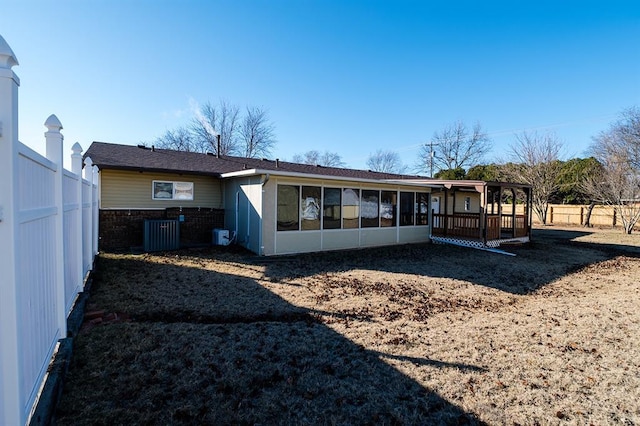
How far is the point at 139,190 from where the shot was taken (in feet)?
35.1

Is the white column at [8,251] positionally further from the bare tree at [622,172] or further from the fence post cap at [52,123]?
the bare tree at [622,172]

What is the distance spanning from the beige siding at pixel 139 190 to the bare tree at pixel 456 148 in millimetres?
28650

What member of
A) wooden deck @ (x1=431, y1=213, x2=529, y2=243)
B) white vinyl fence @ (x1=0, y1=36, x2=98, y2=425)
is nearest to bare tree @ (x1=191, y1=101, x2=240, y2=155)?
wooden deck @ (x1=431, y1=213, x2=529, y2=243)

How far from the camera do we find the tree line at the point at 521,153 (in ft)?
68.7

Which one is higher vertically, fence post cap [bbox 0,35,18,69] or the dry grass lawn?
fence post cap [bbox 0,35,18,69]

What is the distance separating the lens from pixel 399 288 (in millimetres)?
6500

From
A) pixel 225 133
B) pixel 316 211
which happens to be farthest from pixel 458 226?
pixel 225 133

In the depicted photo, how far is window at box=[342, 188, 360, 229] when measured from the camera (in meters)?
11.0

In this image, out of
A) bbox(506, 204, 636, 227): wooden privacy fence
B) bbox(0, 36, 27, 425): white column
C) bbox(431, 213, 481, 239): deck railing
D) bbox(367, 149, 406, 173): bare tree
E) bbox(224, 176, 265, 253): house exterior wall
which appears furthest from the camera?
bbox(367, 149, 406, 173): bare tree

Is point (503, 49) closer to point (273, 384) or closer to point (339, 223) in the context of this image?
point (339, 223)

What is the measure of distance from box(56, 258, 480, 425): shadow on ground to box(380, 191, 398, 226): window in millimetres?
7659

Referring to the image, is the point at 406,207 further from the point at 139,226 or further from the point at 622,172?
the point at 622,172

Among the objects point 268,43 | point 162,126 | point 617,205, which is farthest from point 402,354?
point 162,126

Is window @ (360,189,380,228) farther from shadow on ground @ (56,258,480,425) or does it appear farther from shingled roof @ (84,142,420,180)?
shadow on ground @ (56,258,480,425)
